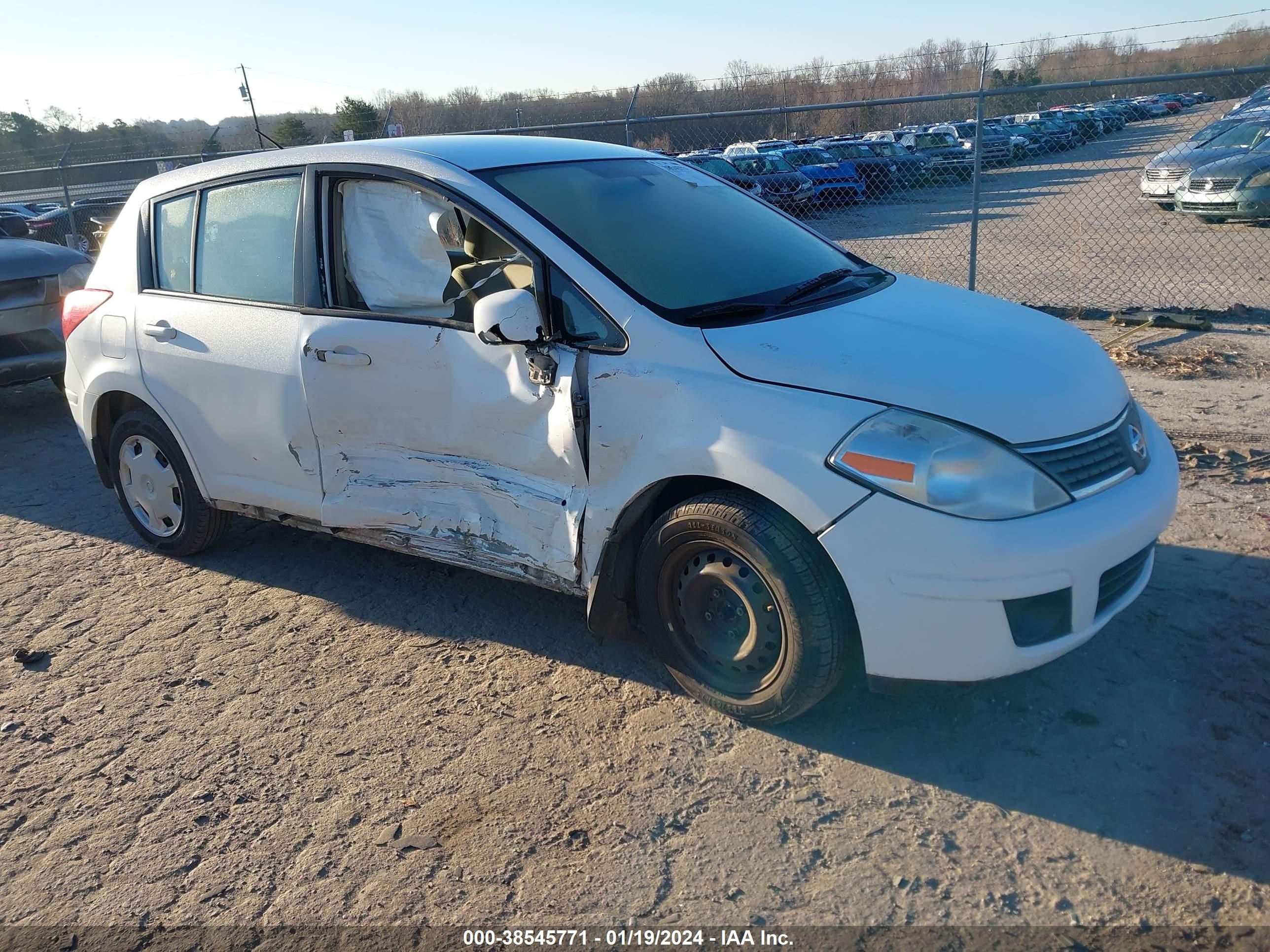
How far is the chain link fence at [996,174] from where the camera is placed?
400 inches

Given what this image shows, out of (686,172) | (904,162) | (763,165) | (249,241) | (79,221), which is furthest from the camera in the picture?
(904,162)

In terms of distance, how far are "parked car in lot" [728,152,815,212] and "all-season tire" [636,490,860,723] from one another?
635 inches

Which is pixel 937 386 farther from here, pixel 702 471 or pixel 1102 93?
pixel 1102 93

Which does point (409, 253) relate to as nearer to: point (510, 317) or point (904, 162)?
point (510, 317)

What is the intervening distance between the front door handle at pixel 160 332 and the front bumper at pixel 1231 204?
14.4 m

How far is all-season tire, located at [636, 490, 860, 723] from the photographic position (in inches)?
116

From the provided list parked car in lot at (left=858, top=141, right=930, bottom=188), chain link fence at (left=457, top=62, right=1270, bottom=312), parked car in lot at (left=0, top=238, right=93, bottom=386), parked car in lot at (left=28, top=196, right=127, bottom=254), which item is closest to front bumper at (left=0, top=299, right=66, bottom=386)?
parked car in lot at (left=0, top=238, right=93, bottom=386)

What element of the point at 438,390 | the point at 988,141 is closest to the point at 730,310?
the point at 438,390

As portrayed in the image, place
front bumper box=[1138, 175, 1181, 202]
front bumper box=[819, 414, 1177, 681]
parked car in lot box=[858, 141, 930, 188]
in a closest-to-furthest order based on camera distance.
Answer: front bumper box=[819, 414, 1177, 681] → front bumper box=[1138, 175, 1181, 202] → parked car in lot box=[858, 141, 930, 188]

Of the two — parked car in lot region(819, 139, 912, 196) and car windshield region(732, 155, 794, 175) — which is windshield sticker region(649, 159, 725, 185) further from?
parked car in lot region(819, 139, 912, 196)

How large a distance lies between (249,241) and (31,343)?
4.32 metres

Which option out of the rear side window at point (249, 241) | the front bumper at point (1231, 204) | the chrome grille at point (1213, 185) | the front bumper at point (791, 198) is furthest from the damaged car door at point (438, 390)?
the front bumper at point (791, 198)

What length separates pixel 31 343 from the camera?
7480 mm

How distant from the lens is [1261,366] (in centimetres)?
674
